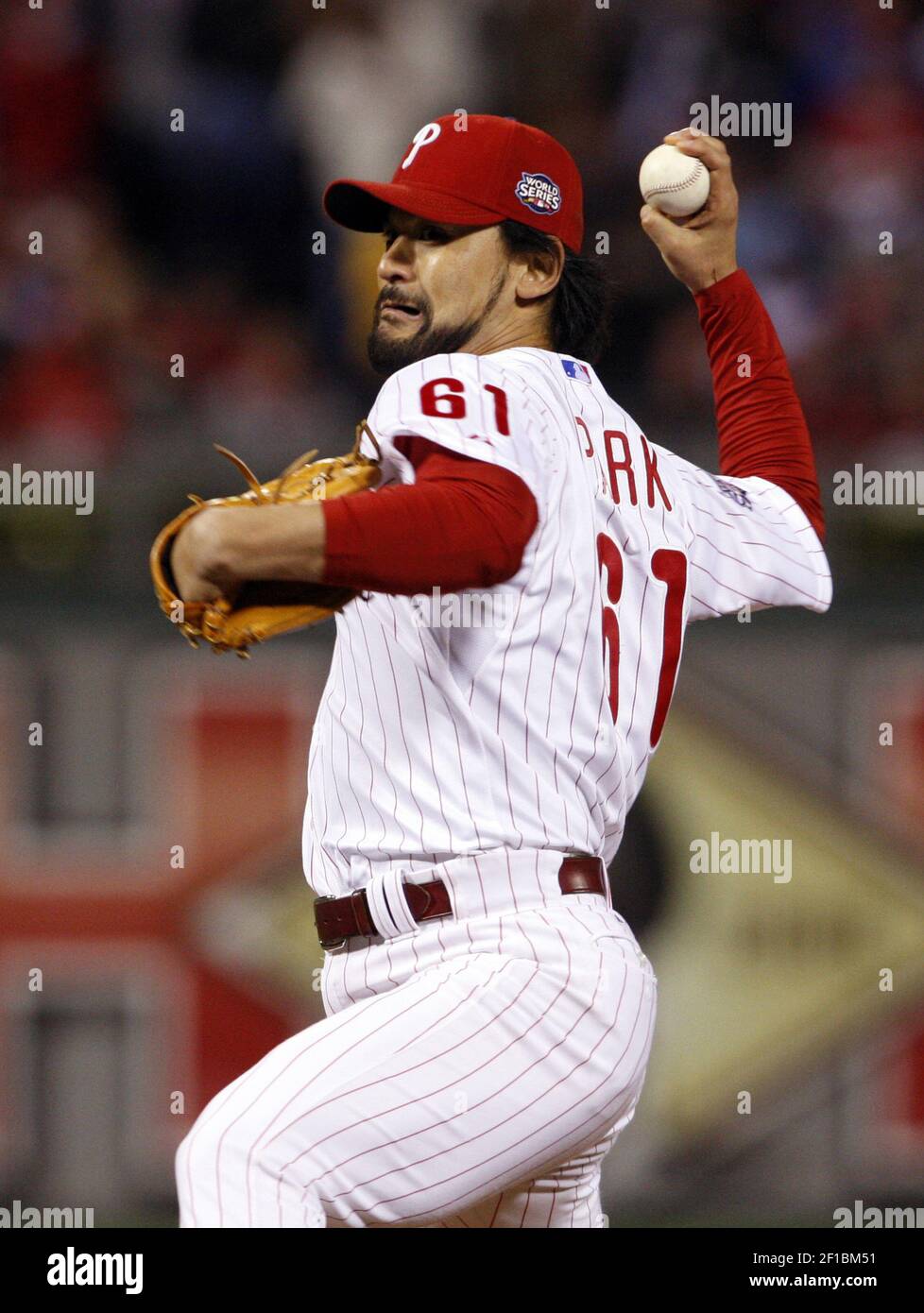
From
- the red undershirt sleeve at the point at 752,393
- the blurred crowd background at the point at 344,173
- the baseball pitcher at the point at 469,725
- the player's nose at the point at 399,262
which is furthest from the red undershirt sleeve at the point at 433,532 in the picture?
the blurred crowd background at the point at 344,173

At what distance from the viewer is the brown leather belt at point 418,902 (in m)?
1.65

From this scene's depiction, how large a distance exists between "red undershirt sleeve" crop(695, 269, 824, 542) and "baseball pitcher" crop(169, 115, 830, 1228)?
22 centimetres

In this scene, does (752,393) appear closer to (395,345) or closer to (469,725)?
(395,345)

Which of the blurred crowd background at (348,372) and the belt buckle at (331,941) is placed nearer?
the belt buckle at (331,941)

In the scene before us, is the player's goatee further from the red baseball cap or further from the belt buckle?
the belt buckle

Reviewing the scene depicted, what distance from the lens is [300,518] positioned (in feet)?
4.92

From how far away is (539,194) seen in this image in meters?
2.00

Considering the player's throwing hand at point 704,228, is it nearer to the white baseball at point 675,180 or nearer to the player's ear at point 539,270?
the white baseball at point 675,180

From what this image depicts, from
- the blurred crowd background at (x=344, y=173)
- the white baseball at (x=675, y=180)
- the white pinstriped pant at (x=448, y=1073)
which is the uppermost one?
the blurred crowd background at (x=344, y=173)

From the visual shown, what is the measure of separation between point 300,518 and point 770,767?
2568 mm

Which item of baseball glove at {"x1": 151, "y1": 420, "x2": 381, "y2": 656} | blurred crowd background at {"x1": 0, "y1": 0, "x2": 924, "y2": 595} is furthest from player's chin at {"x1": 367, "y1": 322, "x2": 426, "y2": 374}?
blurred crowd background at {"x1": 0, "y1": 0, "x2": 924, "y2": 595}

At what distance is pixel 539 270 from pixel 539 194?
0.30ft

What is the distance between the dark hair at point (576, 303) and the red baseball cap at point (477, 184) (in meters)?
0.02
